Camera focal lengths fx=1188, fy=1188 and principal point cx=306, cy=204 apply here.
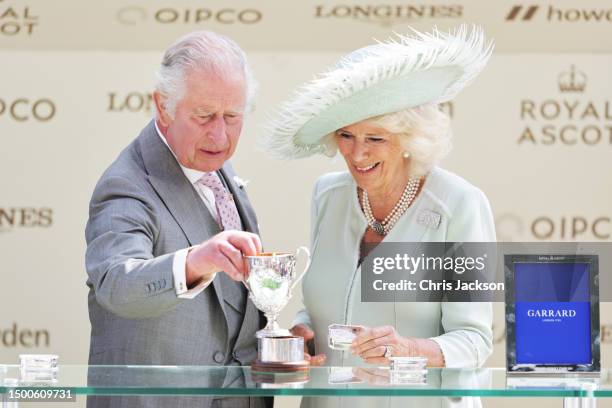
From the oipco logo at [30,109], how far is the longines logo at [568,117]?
6.55ft

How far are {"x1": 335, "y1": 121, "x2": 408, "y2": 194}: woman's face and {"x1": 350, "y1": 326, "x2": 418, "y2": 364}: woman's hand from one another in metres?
0.58

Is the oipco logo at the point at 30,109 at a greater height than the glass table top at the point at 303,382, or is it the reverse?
the oipco logo at the point at 30,109

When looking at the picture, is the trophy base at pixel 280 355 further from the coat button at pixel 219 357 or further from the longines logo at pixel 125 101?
the longines logo at pixel 125 101

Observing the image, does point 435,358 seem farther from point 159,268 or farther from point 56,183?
point 56,183

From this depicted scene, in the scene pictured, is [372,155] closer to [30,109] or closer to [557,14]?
[557,14]

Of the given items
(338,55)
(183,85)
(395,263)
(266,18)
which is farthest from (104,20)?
(395,263)

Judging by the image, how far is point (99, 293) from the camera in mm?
2875

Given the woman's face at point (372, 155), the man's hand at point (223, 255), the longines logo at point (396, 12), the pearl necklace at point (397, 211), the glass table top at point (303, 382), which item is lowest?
the glass table top at point (303, 382)

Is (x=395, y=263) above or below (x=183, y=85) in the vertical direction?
below

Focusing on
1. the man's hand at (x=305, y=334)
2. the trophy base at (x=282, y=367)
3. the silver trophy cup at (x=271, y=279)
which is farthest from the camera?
the man's hand at (x=305, y=334)

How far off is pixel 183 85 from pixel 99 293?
2.20 feet

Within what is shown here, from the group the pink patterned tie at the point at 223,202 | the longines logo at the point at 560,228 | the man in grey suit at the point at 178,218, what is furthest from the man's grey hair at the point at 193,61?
the longines logo at the point at 560,228

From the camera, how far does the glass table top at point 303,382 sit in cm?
236

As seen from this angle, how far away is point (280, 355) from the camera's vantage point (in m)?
2.57
